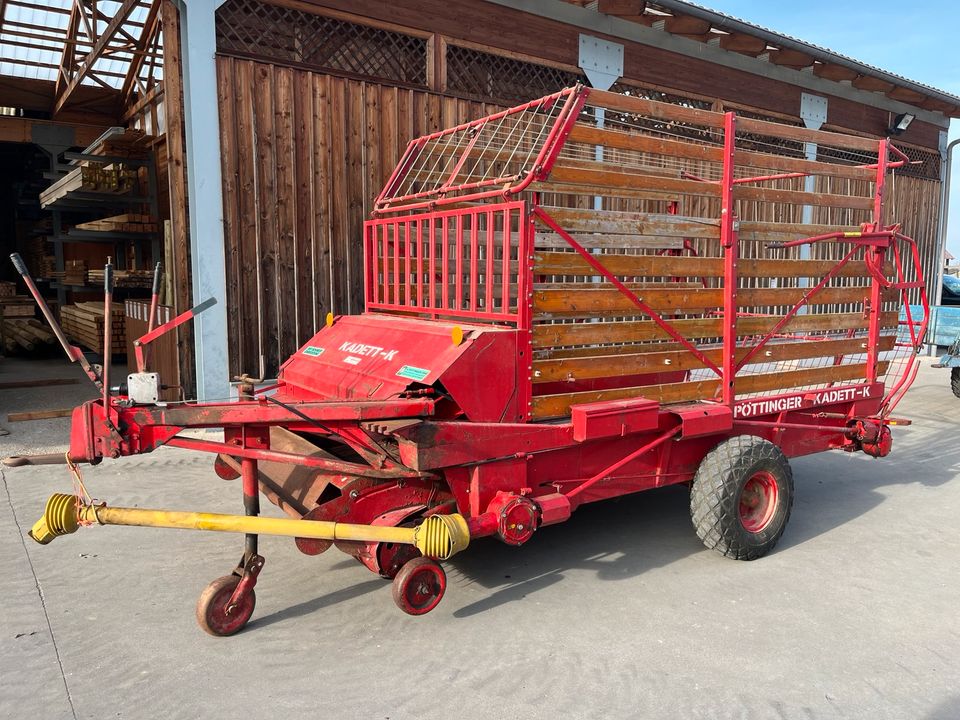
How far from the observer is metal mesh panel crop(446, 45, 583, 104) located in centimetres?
849

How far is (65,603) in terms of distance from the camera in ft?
12.4

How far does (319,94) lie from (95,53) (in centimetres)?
539

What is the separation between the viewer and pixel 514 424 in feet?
12.4

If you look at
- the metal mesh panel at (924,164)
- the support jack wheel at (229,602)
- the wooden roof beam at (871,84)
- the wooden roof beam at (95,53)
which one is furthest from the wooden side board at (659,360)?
the metal mesh panel at (924,164)

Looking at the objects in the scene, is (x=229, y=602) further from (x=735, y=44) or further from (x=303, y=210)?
(x=735, y=44)

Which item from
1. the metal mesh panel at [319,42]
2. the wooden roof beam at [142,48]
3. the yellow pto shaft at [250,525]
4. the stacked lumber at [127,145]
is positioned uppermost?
the wooden roof beam at [142,48]

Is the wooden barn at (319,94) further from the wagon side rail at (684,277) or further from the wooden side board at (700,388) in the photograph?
the wooden side board at (700,388)

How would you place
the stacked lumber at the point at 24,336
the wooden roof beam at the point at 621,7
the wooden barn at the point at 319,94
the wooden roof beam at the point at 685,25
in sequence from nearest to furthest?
the wooden barn at the point at 319,94 < the wooden roof beam at the point at 621,7 < the wooden roof beam at the point at 685,25 < the stacked lumber at the point at 24,336

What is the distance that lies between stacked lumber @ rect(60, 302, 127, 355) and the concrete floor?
6.84 meters

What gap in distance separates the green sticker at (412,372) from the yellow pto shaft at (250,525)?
696mm

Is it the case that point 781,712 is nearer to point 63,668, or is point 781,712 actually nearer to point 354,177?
point 63,668

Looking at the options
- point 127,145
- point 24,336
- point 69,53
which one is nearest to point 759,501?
point 127,145

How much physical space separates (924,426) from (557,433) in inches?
260

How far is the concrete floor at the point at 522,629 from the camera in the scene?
2945 mm
